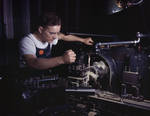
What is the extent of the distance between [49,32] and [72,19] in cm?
84

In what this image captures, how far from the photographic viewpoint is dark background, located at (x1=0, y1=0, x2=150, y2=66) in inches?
96.8

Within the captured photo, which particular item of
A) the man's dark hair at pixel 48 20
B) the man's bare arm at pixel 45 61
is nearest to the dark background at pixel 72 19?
the man's dark hair at pixel 48 20

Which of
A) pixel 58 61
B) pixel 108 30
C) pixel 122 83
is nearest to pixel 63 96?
pixel 58 61

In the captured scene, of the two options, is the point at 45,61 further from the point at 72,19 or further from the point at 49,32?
the point at 72,19

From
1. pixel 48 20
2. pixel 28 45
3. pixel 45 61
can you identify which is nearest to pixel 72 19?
pixel 48 20

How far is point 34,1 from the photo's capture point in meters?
2.68

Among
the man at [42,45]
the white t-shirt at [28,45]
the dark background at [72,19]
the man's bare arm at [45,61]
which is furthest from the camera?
the dark background at [72,19]

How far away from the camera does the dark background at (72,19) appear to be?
246 centimetres

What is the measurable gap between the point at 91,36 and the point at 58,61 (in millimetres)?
979

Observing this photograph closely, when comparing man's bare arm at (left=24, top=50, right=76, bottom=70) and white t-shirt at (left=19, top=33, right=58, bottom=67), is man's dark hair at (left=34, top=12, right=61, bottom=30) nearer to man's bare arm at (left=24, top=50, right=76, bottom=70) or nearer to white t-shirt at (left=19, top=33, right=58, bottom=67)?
white t-shirt at (left=19, top=33, right=58, bottom=67)

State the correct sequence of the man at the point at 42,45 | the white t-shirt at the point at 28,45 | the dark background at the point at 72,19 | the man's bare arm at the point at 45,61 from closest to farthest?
the man's bare arm at the point at 45,61, the man at the point at 42,45, the white t-shirt at the point at 28,45, the dark background at the point at 72,19

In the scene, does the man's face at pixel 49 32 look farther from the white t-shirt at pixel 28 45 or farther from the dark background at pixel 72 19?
the dark background at pixel 72 19

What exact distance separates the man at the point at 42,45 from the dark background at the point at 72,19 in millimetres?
268

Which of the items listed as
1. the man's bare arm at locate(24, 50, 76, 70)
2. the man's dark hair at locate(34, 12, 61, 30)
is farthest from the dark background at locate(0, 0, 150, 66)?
the man's bare arm at locate(24, 50, 76, 70)
